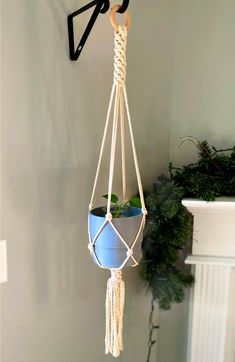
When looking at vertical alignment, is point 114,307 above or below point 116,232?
below

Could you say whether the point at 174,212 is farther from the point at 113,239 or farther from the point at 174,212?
the point at 113,239

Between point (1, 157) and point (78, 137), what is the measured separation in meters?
0.25

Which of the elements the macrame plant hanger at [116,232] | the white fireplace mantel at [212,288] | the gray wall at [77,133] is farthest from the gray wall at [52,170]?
the white fireplace mantel at [212,288]

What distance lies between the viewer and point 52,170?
2.77 feet

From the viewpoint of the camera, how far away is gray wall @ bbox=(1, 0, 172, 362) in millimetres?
740

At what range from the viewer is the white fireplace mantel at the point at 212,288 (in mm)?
1195

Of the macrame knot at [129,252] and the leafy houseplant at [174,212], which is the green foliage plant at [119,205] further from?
the leafy houseplant at [174,212]

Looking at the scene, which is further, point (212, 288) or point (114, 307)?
point (212, 288)

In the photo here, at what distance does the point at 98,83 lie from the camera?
0.97 m

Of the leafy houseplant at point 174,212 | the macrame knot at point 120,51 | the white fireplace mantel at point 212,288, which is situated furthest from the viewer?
the white fireplace mantel at point 212,288

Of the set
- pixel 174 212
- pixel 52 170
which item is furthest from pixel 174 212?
pixel 52 170

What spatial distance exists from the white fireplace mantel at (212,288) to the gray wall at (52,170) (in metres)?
0.36

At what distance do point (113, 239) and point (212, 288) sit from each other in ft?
2.19

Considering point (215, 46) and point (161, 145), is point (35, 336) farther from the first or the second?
point (215, 46)
